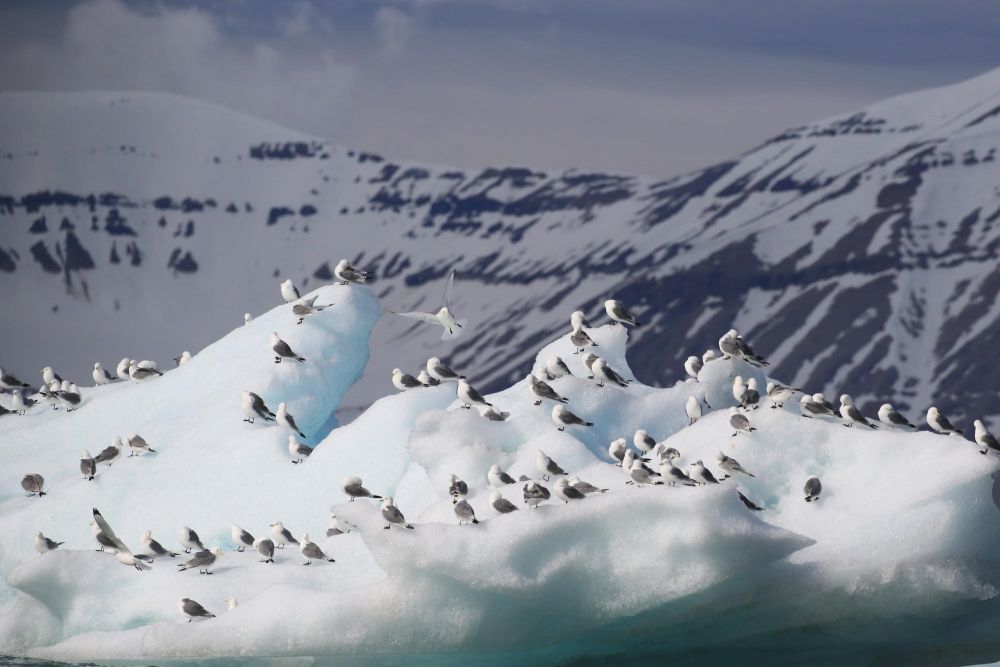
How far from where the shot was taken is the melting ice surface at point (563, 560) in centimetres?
2389

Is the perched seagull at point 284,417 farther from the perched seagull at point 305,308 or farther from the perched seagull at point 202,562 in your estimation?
the perched seagull at point 202,562

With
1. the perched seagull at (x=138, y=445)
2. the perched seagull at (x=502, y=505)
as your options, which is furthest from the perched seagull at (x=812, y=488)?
the perched seagull at (x=138, y=445)

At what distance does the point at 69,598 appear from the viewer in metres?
28.0

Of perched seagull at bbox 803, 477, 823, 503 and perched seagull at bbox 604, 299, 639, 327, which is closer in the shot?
perched seagull at bbox 803, 477, 823, 503

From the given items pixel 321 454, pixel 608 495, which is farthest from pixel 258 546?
pixel 608 495

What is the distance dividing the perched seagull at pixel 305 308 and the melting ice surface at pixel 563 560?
4.18 metres

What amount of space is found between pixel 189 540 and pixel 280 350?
20.9 ft

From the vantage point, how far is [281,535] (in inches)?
1159

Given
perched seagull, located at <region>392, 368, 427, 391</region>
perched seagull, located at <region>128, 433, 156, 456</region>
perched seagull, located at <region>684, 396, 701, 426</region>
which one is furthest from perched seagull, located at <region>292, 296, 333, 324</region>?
perched seagull, located at <region>684, 396, 701, 426</region>

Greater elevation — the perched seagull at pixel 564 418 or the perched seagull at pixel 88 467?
the perched seagull at pixel 88 467

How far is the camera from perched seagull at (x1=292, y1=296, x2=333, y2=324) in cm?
3641

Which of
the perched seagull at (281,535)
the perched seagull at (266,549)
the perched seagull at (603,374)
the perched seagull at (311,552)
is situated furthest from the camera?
the perched seagull at (603,374)

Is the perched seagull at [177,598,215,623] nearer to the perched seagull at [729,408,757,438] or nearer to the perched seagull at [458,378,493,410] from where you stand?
the perched seagull at [458,378,493,410]

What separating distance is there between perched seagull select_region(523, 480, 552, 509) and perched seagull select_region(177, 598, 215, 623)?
5570 millimetres
